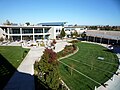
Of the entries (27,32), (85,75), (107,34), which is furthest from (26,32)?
(85,75)

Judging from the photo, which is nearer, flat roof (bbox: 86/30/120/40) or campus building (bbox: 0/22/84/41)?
flat roof (bbox: 86/30/120/40)

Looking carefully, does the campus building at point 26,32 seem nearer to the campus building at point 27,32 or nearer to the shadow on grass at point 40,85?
the campus building at point 27,32

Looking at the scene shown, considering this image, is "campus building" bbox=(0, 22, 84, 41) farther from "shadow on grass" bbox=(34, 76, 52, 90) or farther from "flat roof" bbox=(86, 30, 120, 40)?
"shadow on grass" bbox=(34, 76, 52, 90)

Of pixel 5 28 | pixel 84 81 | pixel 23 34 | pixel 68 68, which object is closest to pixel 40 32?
pixel 23 34

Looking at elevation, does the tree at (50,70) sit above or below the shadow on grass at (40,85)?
above

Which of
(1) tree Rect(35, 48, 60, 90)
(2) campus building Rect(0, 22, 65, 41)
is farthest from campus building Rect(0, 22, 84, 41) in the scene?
(1) tree Rect(35, 48, 60, 90)

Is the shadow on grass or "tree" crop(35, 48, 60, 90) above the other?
"tree" crop(35, 48, 60, 90)

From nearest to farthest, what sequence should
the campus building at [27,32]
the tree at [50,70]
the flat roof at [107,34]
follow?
the tree at [50,70] < the flat roof at [107,34] < the campus building at [27,32]

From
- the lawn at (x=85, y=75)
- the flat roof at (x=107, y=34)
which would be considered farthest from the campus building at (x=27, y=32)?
the lawn at (x=85, y=75)

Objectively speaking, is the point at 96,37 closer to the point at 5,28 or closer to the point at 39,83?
the point at 5,28

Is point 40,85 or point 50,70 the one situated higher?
point 50,70

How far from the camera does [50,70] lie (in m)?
14.8

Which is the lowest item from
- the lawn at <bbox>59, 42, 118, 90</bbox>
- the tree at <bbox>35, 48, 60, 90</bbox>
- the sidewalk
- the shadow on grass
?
the lawn at <bbox>59, 42, 118, 90</bbox>

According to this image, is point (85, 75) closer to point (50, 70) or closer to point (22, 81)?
point (50, 70)
